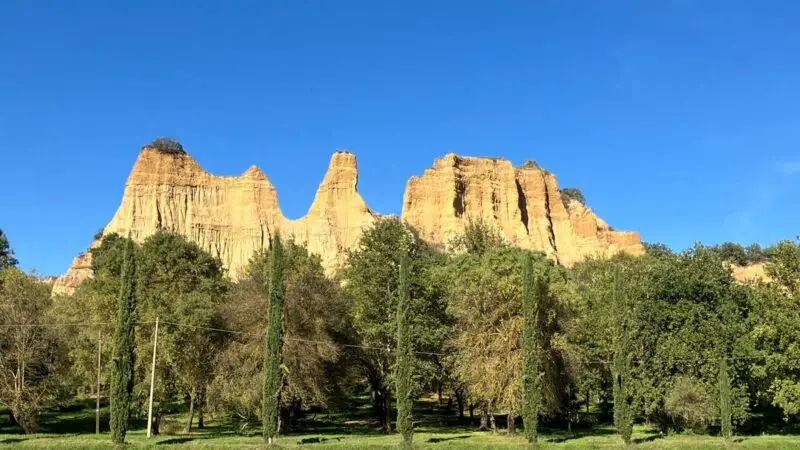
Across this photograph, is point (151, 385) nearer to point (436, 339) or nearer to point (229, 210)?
point (436, 339)

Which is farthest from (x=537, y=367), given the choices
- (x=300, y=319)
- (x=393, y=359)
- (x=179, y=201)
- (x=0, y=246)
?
(x=179, y=201)

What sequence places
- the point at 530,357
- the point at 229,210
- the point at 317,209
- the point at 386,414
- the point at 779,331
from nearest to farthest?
the point at 530,357
the point at 779,331
the point at 386,414
the point at 229,210
the point at 317,209

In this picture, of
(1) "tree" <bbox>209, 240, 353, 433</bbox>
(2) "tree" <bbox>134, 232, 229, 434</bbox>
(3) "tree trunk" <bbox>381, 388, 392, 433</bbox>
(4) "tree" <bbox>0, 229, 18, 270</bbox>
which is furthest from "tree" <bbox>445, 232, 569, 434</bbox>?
(4) "tree" <bbox>0, 229, 18, 270</bbox>

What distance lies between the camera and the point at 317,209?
119 m

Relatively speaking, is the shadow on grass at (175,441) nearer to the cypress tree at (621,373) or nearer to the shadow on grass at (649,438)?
the cypress tree at (621,373)

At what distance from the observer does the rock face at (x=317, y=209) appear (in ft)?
366

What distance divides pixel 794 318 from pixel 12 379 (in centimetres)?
3753

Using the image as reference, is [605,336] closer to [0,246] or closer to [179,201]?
[0,246]

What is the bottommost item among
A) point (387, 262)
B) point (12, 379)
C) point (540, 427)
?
point (540, 427)

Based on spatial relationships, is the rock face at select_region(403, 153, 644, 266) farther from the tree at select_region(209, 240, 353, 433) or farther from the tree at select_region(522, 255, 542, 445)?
the tree at select_region(522, 255, 542, 445)

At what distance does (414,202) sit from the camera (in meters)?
126

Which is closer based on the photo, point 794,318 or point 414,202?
point 794,318

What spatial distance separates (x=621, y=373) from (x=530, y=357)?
14.8 feet

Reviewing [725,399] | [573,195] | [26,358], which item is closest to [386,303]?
[725,399]
